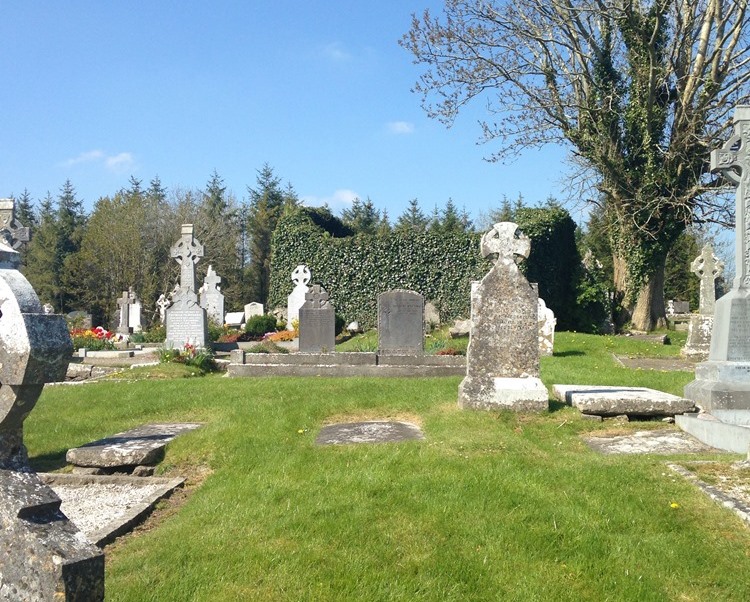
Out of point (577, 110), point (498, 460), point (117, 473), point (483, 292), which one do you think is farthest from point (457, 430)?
point (577, 110)

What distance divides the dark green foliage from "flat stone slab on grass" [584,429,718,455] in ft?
66.9

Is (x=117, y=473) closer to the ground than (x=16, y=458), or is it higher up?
closer to the ground

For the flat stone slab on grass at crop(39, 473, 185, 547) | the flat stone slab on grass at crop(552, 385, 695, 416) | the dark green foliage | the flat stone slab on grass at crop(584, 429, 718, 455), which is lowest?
the flat stone slab on grass at crop(39, 473, 185, 547)

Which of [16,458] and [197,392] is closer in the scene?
[16,458]

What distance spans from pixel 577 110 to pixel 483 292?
16222 millimetres

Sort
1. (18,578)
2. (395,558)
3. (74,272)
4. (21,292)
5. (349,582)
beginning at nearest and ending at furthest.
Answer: (18,578)
(21,292)
(349,582)
(395,558)
(74,272)

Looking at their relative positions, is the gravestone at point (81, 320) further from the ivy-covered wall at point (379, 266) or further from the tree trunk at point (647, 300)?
the tree trunk at point (647, 300)

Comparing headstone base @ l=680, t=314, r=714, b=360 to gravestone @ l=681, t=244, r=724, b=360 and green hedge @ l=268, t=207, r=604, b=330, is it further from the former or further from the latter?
green hedge @ l=268, t=207, r=604, b=330

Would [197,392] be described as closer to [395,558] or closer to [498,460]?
[498,460]

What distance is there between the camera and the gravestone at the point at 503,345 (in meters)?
7.98

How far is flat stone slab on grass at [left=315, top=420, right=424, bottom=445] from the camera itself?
22.1ft

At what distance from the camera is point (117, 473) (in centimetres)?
677

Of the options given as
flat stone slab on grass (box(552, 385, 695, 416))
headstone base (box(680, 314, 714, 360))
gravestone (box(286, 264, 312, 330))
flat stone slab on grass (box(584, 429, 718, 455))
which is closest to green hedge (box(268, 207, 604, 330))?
gravestone (box(286, 264, 312, 330))

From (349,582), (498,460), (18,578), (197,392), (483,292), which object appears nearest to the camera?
(18,578)
